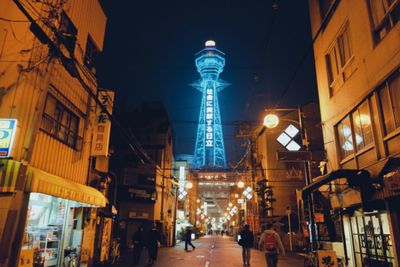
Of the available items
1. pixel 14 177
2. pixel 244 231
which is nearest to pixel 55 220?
pixel 14 177

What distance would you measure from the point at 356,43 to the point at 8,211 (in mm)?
11967

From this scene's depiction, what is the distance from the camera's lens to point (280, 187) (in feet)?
101

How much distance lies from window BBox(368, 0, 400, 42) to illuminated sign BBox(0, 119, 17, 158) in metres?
11.0

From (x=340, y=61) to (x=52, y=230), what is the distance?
43.3ft

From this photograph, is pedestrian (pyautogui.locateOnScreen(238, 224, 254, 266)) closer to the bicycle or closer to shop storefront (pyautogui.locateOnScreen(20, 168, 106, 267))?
the bicycle

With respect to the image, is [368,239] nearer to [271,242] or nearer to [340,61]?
[271,242]

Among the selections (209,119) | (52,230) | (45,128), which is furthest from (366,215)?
(209,119)

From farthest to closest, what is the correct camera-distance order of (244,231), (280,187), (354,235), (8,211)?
(280,187), (244,231), (354,235), (8,211)

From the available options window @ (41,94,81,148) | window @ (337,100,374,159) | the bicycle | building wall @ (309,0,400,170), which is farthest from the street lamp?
the bicycle

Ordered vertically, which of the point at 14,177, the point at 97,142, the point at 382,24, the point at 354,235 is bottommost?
the point at 354,235

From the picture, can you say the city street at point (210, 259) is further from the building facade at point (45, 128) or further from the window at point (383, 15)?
the window at point (383, 15)

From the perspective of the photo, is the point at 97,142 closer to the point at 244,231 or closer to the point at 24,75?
the point at 24,75

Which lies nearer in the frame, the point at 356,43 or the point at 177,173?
the point at 356,43

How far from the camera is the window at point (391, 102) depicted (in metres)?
8.52
